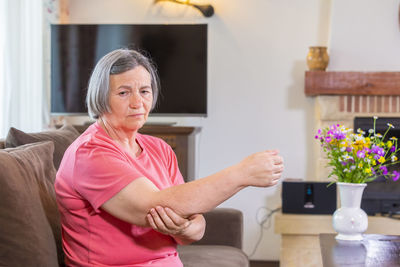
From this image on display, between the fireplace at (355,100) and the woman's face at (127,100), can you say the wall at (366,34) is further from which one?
the woman's face at (127,100)

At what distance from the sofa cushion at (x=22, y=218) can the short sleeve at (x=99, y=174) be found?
0.42 ft

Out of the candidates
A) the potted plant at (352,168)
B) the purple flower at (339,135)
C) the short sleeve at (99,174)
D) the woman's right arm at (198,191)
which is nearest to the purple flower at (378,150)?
the potted plant at (352,168)

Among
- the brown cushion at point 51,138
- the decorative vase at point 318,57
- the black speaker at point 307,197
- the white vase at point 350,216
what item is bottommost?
the black speaker at point 307,197

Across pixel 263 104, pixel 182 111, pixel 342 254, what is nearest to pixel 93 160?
pixel 342 254

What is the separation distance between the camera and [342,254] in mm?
2072

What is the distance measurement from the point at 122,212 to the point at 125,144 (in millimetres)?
303

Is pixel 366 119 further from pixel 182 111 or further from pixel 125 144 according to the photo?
pixel 125 144

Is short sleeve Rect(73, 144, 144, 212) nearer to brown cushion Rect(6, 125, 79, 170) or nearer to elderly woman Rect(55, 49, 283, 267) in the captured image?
elderly woman Rect(55, 49, 283, 267)

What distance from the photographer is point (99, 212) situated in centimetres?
156

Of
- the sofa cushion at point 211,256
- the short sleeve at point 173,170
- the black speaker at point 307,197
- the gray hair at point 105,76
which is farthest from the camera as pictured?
the black speaker at point 307,197

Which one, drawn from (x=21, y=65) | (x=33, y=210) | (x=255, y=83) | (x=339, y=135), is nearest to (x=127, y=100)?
(x=33, y=210)

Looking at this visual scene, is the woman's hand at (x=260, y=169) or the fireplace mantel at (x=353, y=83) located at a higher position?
the fireplace mantel at (x=353, y=83)

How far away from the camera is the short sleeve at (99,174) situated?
1.48 meters

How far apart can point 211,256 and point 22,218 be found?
949 mm
